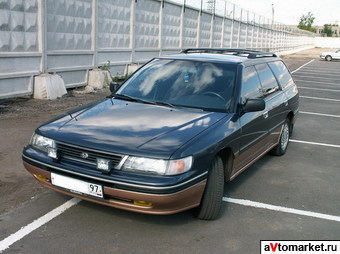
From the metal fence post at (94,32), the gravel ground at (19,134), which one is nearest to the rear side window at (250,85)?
the gravel ground at (19,134)

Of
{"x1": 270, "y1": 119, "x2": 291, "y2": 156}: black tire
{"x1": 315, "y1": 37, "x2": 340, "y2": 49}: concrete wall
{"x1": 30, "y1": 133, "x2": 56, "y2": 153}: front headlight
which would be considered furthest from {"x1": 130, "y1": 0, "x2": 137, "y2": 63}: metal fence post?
{"x1": 315, "y1": 37, "x2": 340, "y2": 49}: concrete wall

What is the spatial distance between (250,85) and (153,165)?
7.18ft

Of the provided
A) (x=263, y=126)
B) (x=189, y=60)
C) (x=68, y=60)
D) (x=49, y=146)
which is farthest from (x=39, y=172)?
(x=68, y=60)

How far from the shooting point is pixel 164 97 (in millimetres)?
4684

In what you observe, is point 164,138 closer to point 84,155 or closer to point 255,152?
point 84,155

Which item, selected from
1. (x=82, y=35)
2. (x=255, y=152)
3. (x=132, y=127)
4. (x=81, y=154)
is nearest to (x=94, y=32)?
(x=82, y=35)

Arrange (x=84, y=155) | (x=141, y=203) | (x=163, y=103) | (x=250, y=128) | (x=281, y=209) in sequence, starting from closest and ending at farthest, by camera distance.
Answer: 1. (x=141, y=203)
2. (x=84, y=155)
3. (x=281, y=209)
4. (x=163, y=103)
5. (x=250, y=128)

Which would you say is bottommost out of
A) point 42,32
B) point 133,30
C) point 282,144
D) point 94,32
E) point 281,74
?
point 282,144

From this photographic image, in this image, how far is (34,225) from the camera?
3.69m

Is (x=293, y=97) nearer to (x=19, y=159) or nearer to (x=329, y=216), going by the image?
(x=329, y=216)

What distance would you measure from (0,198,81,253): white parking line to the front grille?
68 cm

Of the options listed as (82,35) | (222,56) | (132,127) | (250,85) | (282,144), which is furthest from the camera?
(82,35)

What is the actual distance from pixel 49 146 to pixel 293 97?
4474 mm

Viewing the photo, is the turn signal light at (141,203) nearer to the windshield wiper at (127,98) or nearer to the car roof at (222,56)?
the windshield wiper at (127,98)
